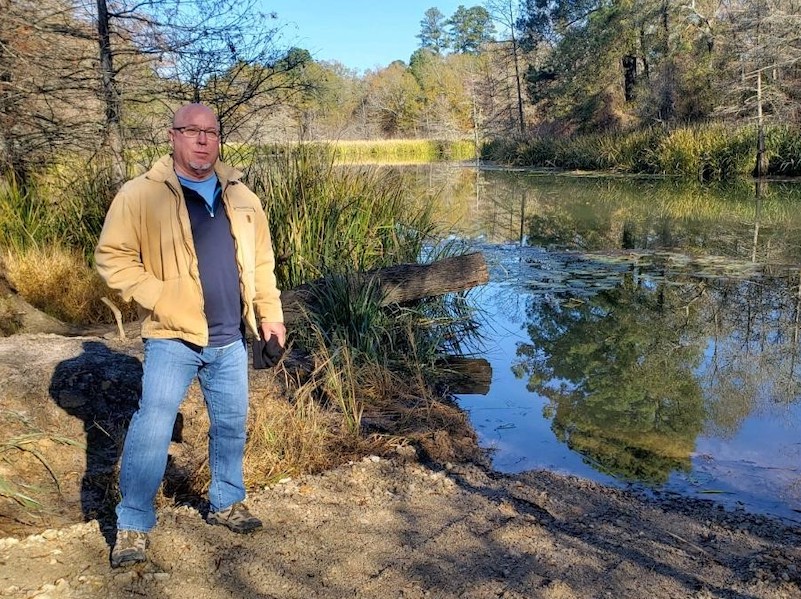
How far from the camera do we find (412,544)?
2990 millimetres

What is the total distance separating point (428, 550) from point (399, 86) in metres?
60.7

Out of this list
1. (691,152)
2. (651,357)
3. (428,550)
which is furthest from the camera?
(691,152)

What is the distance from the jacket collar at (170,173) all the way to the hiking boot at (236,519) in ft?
4.62

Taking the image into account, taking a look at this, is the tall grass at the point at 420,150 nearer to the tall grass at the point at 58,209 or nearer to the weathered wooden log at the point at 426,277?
the tall grass at the point at 58,209

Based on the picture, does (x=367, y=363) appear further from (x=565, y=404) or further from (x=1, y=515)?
(x=1, y=515)

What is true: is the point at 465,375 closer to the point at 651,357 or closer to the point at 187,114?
the point at 651,357

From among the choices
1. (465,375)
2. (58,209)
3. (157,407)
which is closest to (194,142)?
(157,407)

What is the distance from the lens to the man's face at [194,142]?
2.57 m

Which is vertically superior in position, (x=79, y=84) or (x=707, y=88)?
(x=707, y=88)

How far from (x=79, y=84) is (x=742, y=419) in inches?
299

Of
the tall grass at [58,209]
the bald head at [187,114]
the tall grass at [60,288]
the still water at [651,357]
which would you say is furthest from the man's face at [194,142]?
the tall grass at [58,209]

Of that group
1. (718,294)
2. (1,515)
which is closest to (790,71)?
(718,294)

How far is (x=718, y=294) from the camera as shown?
322 inches

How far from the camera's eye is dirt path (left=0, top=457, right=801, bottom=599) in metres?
2.60
